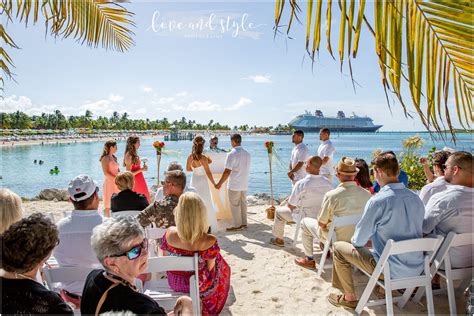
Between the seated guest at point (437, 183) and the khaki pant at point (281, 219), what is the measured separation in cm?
182

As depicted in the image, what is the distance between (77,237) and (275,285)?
2204 mm

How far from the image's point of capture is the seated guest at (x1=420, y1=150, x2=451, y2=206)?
3687 millimetres

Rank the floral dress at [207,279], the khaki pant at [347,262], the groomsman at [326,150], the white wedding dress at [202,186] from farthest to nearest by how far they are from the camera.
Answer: the groomsman at [326,150] < the white wedding dress at [202,186] < the khaki pant at [347,262] < the floral dress at [207,279]

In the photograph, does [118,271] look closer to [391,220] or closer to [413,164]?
[391,220]

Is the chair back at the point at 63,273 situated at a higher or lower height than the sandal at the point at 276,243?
higher

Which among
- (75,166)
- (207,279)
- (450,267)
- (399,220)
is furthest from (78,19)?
(75,166)

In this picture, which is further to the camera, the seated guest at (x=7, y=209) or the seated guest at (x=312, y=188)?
the seated guest at (x=312, y=188)

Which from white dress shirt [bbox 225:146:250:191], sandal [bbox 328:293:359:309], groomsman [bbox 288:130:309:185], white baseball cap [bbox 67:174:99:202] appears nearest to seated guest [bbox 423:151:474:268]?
sandal [bbox 328:293:359:309]

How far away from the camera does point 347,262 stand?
322 centimetres

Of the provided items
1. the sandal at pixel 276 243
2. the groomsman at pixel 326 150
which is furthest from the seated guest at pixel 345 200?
the groomsman at pixel 326 150

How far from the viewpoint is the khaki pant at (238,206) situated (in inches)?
241

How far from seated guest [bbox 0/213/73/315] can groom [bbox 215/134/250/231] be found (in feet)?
14.3

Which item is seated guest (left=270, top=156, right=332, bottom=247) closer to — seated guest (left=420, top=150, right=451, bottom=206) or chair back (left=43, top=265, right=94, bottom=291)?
seated guest (left=420, top=150, right=451, bottom=206)

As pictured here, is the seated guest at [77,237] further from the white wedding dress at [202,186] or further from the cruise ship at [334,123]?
the cruise ship at [334,123]
